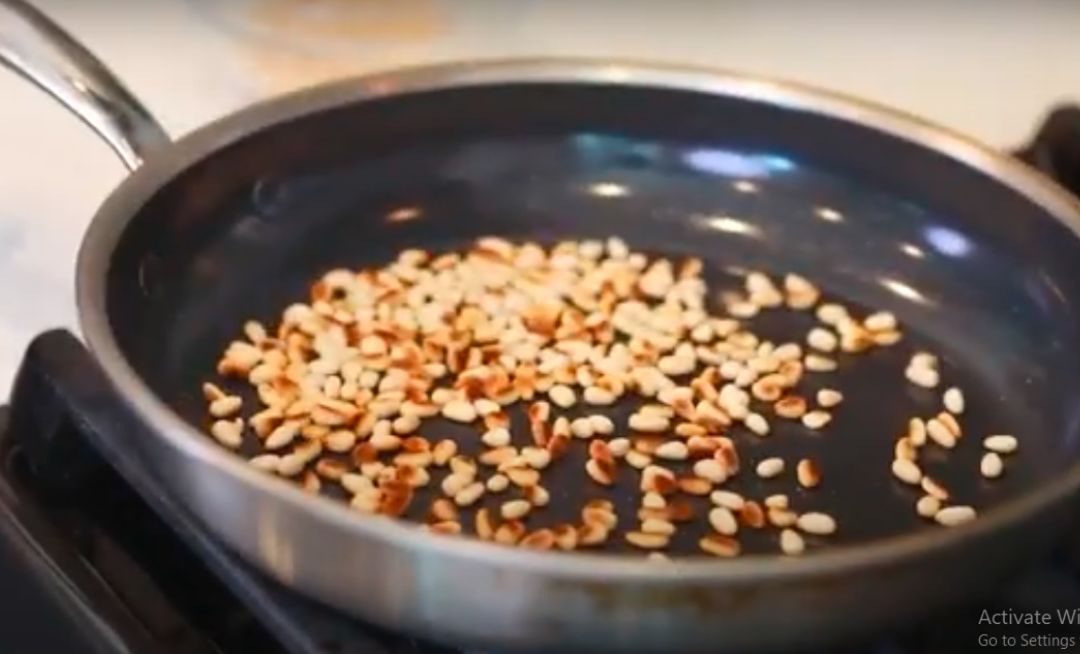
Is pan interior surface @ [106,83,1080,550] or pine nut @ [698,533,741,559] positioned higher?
pan interior surface @ [106,83,1080,550]

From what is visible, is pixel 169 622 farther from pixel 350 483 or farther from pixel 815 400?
pixel 815 400

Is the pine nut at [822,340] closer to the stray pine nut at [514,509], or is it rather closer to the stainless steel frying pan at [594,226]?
the stainless steel frying pan at [594,226]

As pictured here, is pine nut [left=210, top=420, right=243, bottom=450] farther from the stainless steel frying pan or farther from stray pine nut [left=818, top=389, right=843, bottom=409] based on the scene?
stray pine nut [left=818, top=389, right=843, bottom=409]

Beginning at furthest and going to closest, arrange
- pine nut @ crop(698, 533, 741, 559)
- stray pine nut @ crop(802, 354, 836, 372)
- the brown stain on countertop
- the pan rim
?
the brown stain on countertop → stray pine nut @ crop(802, 354, 836, 372) → pine nut @ crop(698, 533, 741, 559) → the pan rim

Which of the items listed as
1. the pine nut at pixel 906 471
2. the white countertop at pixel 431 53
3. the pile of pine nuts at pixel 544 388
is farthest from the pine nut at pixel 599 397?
the white countertop at pixel 431 53

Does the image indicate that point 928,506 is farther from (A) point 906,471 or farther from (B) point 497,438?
(B) point 497,438

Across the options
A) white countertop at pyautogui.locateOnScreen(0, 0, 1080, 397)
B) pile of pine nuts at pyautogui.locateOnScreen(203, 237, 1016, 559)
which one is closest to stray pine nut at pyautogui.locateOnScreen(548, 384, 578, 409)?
pile of pine nuts at pyautogui.locateOnScreen(203, 237, 1016, 559)

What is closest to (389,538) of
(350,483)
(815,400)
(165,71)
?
(350,483)

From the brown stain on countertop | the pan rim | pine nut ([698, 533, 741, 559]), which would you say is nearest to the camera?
the pan rim
